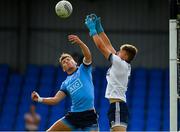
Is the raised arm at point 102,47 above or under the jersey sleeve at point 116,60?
above

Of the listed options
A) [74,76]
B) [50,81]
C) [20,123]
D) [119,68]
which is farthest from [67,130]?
[50,81]

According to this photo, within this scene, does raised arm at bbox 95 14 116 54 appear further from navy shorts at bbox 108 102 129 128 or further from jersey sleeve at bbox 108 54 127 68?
navy shorts at bbox 108 102 129 128

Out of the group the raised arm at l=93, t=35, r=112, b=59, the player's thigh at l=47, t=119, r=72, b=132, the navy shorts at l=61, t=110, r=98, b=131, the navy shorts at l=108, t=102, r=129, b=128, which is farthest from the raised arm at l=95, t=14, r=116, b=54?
the player's thigh at l=47, t=119, r=72, b=132

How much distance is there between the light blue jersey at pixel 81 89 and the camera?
902cm

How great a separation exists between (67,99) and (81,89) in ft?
31.2

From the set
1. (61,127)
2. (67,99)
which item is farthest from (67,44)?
(61,127)

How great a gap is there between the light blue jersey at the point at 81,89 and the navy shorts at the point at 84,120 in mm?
76

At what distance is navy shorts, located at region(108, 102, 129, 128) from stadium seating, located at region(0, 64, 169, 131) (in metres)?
8.66

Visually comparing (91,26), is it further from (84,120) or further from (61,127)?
(61,127)

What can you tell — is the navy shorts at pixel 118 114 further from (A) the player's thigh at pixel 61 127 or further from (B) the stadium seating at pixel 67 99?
(B) the stadium seating at pixel 67 99

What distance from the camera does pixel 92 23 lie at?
28.5 feet

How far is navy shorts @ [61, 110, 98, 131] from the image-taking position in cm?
896

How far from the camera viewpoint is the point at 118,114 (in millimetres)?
8398

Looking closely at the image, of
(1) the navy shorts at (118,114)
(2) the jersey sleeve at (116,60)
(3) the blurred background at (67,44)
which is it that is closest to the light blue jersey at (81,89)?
(1) the navy shorts at (118,114)
